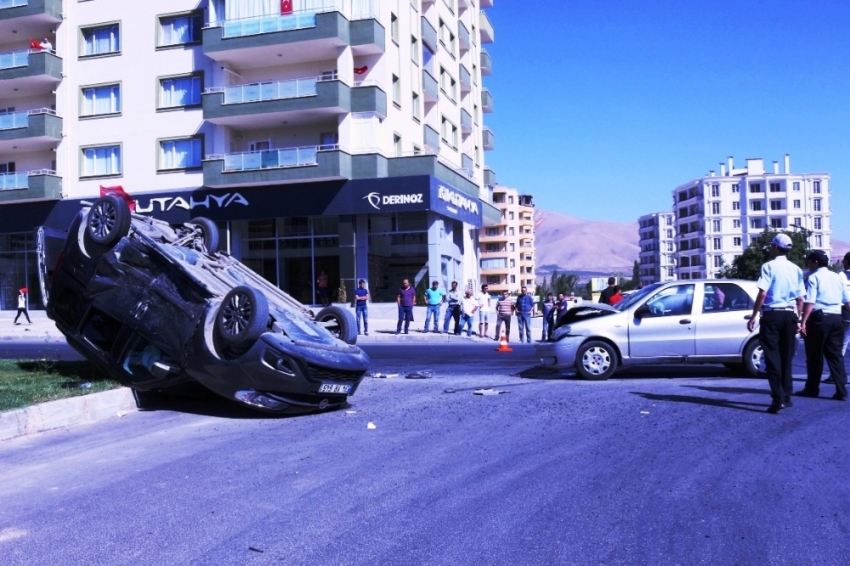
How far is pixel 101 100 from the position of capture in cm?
3712

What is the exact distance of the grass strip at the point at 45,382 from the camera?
8.83m

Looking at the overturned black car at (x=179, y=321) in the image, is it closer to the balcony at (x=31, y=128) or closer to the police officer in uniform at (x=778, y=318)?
the police officer in uniform at (x=778, y=318)

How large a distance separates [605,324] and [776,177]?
133020mm

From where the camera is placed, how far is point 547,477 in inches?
231

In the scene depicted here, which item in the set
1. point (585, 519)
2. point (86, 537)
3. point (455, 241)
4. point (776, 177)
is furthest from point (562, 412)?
point (776, 177)

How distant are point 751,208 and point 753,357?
13195 centimetres

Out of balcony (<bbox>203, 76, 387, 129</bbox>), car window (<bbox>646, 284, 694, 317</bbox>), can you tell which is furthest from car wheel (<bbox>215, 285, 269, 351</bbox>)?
balcony (<bbox>203, 76, 387, 129</bbox>)

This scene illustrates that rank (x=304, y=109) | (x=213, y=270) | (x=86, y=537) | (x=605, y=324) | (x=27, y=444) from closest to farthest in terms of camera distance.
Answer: (x=86, y=537)
(x=27, y=444)
(x=213, y=270)
(x=605, y=324)
(x=304, y=109)

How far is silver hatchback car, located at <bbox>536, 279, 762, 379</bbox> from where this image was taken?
11750mm

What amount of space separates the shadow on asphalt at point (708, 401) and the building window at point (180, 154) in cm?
2921

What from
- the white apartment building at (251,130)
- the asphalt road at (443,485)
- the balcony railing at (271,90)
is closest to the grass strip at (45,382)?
the asphalt road at (443,485)

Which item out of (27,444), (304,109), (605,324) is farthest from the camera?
(304,109)

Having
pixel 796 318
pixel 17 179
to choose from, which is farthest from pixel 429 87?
pixel 796 318

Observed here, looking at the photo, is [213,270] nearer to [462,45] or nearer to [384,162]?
[384,162]
